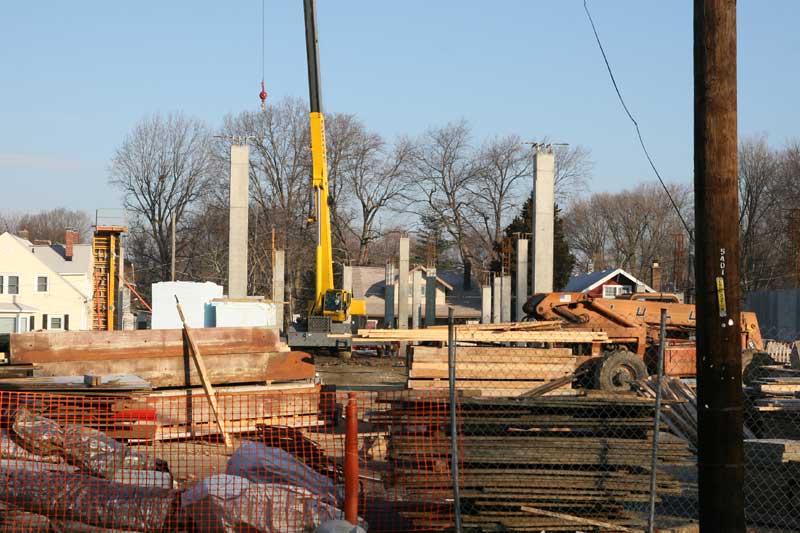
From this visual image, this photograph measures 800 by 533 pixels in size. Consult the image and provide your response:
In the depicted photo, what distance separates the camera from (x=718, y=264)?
19.5 ft

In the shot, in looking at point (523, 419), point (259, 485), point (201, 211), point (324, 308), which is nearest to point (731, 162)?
point (523, 419)

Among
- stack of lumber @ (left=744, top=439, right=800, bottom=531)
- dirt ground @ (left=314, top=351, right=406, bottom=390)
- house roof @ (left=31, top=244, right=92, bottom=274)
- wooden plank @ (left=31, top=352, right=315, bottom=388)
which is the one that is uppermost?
house roof @ (left=31, top=244, right=92, bottom=274)

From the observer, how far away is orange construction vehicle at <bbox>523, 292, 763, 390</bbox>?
1966 centimetres

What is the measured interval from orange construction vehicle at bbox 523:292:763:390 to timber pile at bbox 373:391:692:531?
11.0 meters

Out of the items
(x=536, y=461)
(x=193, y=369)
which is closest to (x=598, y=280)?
(x=193, y=369)

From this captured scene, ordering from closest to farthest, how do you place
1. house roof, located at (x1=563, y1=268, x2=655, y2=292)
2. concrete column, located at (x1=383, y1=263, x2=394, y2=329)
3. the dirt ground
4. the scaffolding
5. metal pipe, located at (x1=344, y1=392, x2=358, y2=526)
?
metal pipe, located at (x1=344, y1=392, x2=358, y2=526) → the dirt ground → the scaffolding → concrete column, located at (x1=383, y1=263, x2=394, y2=329) → house roof, located at (x1=563, y1=268, x2=655, y2=292)

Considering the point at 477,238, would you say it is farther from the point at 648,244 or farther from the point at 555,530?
the point at 555,530

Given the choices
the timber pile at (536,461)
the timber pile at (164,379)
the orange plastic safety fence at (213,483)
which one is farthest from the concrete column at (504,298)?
the timber pile at (536,461)

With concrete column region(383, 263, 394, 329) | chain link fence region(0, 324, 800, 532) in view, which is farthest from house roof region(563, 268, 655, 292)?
chain link fence region(0, 324, 800, 532)

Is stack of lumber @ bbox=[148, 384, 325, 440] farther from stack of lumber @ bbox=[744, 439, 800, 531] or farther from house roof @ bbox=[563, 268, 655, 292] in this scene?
house roof @ bbox=[563, 268, 655, 292]

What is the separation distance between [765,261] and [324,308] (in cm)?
4214

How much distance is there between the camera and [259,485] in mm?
7461

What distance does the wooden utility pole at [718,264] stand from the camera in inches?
232

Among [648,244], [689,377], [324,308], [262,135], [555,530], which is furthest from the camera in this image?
[648,244]
